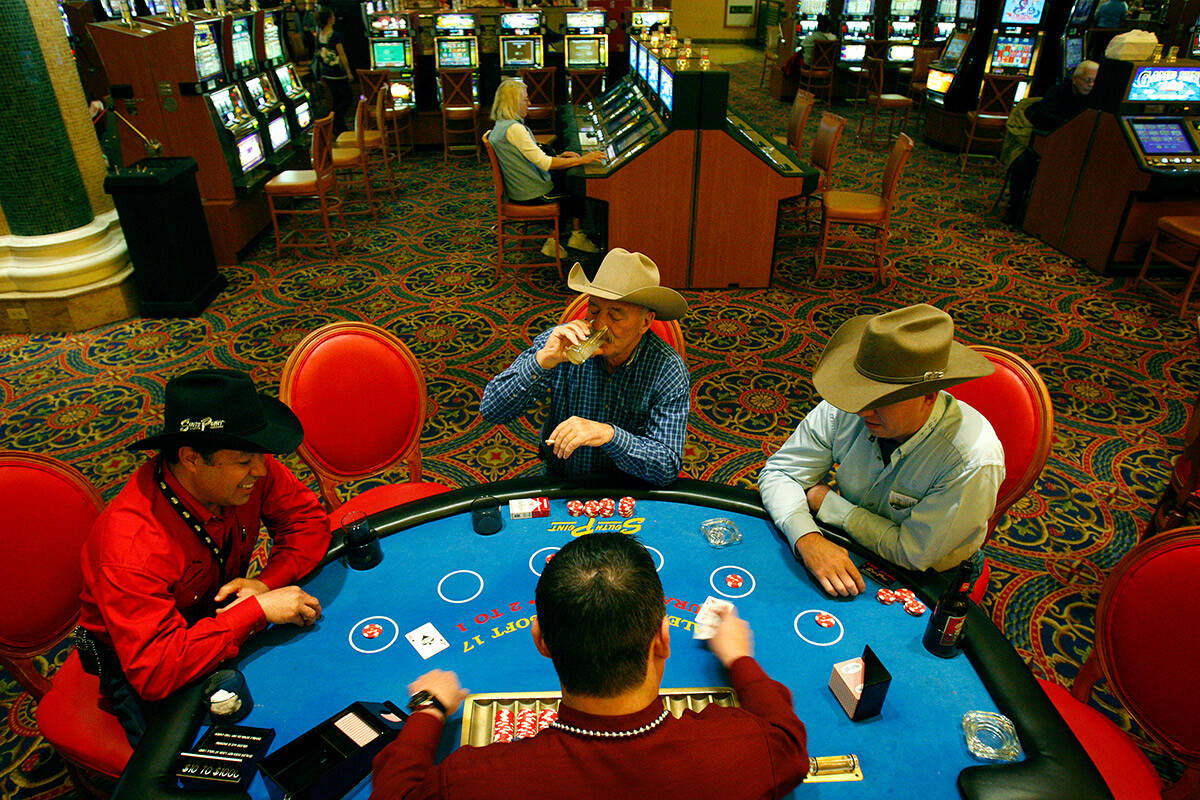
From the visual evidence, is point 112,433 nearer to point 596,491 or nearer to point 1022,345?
point 596,491

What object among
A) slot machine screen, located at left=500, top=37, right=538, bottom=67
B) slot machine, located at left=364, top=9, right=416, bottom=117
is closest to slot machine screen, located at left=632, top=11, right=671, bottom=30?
slot machine screen, located at left=500, top=37, right=538, bottom=67

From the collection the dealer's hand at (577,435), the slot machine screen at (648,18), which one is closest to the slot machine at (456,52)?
the slot machine screen at (648,18)

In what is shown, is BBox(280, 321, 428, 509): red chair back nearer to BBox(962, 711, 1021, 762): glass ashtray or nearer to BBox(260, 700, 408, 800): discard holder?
BBox(260, 700, 408, 800): discard holder

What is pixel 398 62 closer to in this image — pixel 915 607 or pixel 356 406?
pixel 356 406

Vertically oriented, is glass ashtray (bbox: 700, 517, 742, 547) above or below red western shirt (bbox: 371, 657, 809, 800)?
below

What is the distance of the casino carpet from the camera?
2951 millimetres

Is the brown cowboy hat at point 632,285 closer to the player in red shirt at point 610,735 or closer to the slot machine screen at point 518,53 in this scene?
the player in red shirt at point 610,735

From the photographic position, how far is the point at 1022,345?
4621 millimetres

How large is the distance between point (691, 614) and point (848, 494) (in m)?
0.68

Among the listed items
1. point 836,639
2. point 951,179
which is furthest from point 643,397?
point 951,179

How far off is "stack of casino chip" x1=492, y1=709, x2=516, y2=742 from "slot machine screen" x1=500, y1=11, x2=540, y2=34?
9.92 meters

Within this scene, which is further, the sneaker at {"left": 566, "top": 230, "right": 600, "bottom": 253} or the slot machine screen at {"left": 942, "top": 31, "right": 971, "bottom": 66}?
the slot machine screen at {"left": 942, "top": 31, "right": 971, "bottom": 66}

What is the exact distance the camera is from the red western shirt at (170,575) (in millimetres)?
1457

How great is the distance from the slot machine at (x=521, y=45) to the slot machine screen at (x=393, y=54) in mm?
1205
